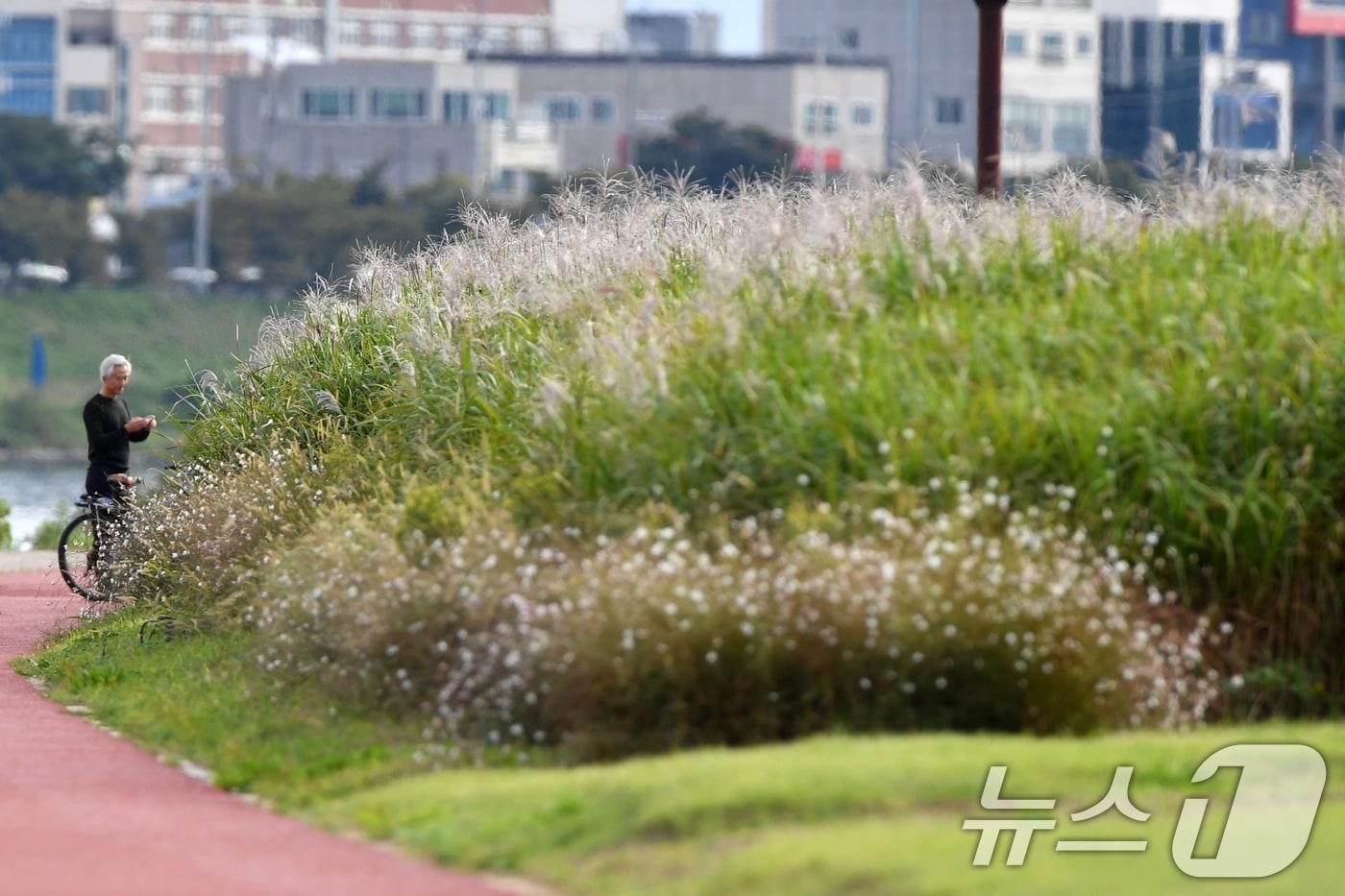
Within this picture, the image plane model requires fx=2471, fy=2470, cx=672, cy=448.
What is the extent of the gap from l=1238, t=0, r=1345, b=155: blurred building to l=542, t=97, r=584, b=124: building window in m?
39.9

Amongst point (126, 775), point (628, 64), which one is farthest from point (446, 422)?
point (628, 64)

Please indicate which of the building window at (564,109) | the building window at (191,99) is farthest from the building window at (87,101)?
the building window at (564,109)

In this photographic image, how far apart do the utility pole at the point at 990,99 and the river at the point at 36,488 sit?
86.4 ft

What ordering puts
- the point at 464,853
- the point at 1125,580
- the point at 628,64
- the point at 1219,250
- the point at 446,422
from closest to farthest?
the point at 464,853 → the point at 1125,580 → the point at 1219,250 → the point at 446,422 → the point at 628,64

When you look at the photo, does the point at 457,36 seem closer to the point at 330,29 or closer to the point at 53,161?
the point at 330,29

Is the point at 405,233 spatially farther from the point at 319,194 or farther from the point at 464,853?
the point at 464,853

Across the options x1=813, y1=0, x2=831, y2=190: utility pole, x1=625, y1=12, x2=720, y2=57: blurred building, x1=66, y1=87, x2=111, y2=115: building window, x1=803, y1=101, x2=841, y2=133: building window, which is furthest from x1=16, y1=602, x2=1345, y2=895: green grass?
x1=625, y1=12, x2=720, y2=57: blurred building

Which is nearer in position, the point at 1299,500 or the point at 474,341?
the point at 1299,500

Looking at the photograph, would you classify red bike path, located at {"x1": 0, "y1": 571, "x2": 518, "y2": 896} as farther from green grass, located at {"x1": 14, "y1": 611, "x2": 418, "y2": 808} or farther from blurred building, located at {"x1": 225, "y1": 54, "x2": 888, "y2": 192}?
blurred building, located at {"x1": 225, "y1": 54, "x2": 888, "y2": 192}

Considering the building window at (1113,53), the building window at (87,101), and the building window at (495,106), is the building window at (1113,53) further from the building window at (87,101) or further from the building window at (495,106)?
the building window at (87,101)

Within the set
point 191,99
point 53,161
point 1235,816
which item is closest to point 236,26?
point 191,99

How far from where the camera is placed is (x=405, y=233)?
101 metres

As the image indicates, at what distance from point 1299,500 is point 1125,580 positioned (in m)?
0.96

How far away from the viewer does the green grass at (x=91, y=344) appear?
260 feet
